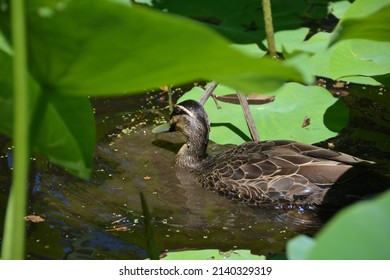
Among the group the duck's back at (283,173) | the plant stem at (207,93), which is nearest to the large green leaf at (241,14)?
the plant stem at (207,93)

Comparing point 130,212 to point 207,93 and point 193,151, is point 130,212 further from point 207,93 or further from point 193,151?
point 207,93

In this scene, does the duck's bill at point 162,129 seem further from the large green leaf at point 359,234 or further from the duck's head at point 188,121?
the large green leaf at point 359,234

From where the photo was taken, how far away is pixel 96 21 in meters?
1.62

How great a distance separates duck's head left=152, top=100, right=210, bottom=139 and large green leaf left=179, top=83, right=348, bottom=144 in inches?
7.3

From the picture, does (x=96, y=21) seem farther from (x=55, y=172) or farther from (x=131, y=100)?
(x=131, y=100)

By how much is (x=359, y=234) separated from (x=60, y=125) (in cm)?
97

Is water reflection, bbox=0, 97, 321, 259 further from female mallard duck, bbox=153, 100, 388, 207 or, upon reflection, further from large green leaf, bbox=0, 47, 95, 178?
large green leaf, bbox=0, 47, 95, 178

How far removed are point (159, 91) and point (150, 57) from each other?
237 inches

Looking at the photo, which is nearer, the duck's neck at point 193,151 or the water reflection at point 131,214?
the water reflection at point 131,214

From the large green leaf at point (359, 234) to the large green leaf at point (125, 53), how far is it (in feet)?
1.11

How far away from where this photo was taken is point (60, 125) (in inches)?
80.8

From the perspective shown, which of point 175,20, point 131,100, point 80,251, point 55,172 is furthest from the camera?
point 131,100

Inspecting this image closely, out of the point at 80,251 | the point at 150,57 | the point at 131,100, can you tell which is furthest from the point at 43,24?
the point at 131,100

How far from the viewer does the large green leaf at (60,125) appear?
1990 millimetres
